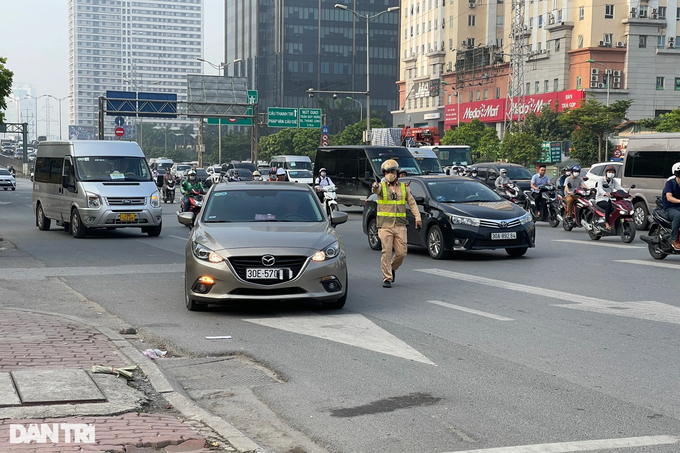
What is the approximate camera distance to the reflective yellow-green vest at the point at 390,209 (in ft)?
40.0

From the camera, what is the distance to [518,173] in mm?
32562

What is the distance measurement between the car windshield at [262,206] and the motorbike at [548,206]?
47.0 feet

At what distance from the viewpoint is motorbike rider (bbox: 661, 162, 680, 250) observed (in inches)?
579

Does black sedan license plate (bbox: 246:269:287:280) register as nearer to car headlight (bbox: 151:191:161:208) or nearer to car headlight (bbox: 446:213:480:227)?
car headlight (bbox: 446:213:480:227)

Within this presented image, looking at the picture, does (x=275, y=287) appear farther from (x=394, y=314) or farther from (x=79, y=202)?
(x=79, y=202)

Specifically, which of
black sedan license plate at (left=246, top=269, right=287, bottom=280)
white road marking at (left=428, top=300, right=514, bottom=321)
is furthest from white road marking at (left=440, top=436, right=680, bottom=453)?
black sedan license plate at (left=246, top=269, right=287, bottom=280)

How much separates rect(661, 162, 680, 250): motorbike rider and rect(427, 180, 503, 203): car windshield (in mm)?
3069

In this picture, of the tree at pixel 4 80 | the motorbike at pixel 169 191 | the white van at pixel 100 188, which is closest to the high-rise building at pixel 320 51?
the motorbike at pixel 169 191

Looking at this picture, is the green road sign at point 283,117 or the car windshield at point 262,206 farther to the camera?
the green road sign at point 283,117

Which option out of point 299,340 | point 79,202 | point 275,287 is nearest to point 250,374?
point 299,340

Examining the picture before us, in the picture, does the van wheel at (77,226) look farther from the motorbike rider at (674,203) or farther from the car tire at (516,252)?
the motorbike rider at (674,203)

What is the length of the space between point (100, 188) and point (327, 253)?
12.5 m

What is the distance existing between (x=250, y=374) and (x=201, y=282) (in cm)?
272

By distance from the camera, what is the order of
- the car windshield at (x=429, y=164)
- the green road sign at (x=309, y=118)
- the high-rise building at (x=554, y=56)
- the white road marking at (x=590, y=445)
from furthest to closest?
the high-rise building at (x=554, y=56)
the green road sign at (x=309, y=118)
the car windshield at (x=429, y=164)
the white road marking at (x=590, y=445)
